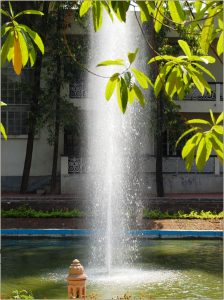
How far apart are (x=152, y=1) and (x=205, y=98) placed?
1989 centimetres

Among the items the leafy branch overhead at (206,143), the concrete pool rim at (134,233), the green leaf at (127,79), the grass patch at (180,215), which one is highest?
the green leaf at (127,79)

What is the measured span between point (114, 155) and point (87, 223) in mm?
2627

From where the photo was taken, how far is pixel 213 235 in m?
13.6

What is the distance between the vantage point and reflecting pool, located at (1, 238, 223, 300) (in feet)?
27.3

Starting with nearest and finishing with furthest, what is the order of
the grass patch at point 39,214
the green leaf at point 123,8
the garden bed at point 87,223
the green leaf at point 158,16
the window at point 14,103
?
the green leaf at point 123,8, the green leaf at point 158,16, the garden bed at point 87,223, the grass patch at point 39,214, the window at point 14,103

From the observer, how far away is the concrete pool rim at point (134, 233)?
1359 centimetres

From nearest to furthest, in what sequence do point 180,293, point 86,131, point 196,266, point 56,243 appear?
point 180,293, point 196,266, point 56,243, point 86,131

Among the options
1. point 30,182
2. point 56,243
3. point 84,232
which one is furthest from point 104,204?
point 30,182

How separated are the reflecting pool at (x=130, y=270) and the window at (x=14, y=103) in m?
9.10

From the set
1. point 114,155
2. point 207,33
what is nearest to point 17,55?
point 207,33

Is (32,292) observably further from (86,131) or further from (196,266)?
(86,131)

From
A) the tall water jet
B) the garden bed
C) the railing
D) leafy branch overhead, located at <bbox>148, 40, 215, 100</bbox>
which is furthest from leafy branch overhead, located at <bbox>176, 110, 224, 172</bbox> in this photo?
the railing

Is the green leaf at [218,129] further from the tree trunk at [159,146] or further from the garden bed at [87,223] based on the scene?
the tree trunk at [159,146]

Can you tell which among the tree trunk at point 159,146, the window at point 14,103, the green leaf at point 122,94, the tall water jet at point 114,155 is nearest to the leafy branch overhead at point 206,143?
the green leaf at point 122,94
